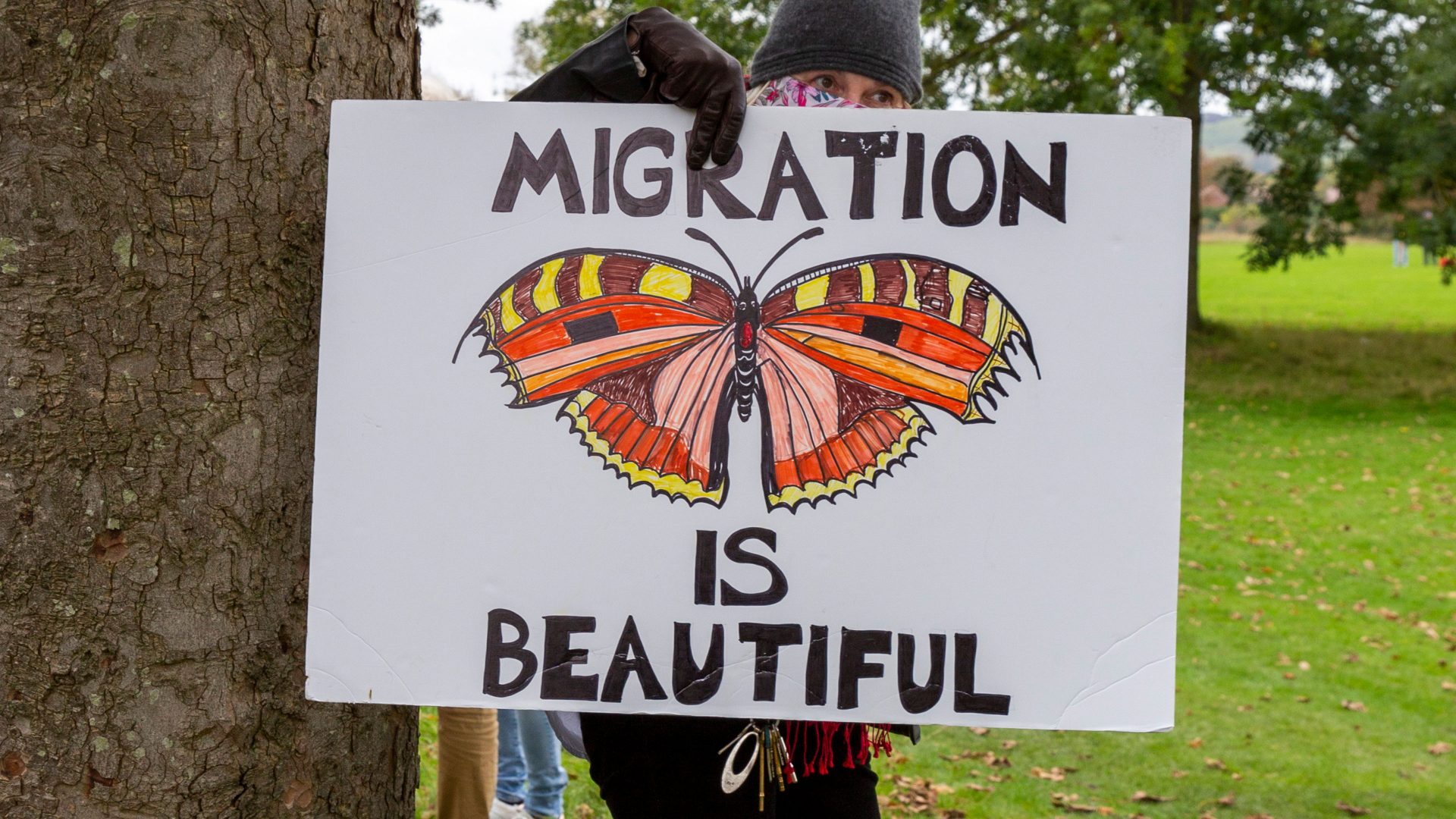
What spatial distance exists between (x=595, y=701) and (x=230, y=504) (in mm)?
541

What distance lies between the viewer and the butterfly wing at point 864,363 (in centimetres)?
154

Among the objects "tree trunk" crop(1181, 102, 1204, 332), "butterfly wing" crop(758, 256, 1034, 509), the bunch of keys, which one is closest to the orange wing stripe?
"butterfly wing" crop(758, 256, 1034, 509)

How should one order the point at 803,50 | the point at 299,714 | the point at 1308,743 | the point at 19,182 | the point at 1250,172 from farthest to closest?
1. the point at 1250,172
2. the point at 1308,743
3. the point at 803,50
4. the point at 299,714
5. the point at 19,182

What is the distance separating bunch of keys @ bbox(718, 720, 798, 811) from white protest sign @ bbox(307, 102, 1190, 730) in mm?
146

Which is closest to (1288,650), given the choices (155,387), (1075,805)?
(1075,805)

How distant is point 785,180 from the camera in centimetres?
154

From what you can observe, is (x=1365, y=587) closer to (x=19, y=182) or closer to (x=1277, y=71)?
(x=19, y=182)

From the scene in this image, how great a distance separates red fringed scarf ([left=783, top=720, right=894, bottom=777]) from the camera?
1.78m

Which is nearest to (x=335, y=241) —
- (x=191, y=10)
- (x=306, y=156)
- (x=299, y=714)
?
(x=306, y=156)

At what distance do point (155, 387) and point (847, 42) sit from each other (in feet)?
3.87

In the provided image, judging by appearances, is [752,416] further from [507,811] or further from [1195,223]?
[1195,223]

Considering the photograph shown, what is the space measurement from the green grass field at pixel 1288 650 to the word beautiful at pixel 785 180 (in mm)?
2975

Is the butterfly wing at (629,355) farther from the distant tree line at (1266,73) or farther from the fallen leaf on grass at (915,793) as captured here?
the distant tree line at (1266,73)

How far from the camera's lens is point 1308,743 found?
5.07 metres
